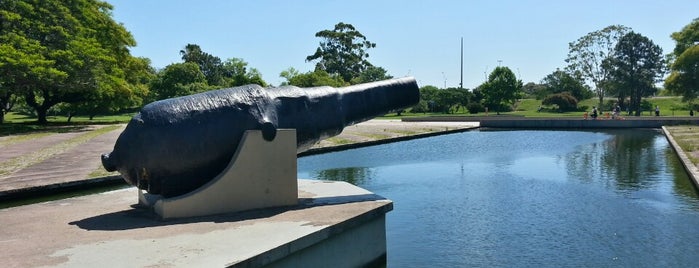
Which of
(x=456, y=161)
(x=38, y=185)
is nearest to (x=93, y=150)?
(x=38, y=185)

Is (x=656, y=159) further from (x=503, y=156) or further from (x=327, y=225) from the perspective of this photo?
(x=327, y=225)

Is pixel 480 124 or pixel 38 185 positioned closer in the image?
pixel 38 185

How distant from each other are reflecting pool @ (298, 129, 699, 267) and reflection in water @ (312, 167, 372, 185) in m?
0.03

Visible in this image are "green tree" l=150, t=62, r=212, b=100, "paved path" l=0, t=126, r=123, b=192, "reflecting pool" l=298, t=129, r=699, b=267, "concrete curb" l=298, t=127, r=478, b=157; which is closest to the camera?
"reflecting pool" l=298, t=129, r=699, b=267

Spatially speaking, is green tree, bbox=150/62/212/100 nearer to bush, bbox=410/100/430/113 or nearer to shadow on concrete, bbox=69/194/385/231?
bush, bbox=410/100/430/113

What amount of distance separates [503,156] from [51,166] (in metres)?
15.3

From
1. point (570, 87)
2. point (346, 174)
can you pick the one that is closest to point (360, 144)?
point (346, 174)

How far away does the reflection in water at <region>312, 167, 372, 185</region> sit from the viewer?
51.0ft

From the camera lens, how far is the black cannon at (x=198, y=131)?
656 centimetres

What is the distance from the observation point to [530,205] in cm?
1142

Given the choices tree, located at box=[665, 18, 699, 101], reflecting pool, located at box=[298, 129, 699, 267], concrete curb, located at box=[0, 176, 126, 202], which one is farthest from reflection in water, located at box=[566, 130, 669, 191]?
tree, located at box=[665, 18, 699, 101]

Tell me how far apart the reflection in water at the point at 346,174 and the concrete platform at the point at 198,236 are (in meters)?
7.43

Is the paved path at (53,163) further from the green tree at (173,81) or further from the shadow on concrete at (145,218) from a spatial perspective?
the green tree at (173,81)

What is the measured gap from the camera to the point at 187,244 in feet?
18.0
